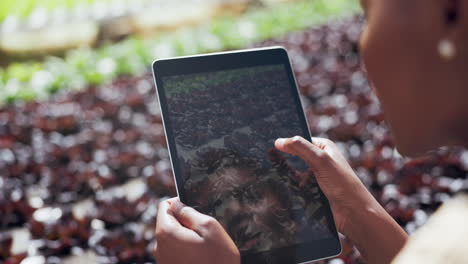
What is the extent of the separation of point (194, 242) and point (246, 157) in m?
0.41

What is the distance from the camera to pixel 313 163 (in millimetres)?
1538

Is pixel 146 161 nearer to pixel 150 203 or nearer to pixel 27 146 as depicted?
pixel 150 203

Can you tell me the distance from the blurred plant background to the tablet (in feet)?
1.81

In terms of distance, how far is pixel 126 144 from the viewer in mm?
3629

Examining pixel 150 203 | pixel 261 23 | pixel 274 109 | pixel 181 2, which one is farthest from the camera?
pixel 181 2

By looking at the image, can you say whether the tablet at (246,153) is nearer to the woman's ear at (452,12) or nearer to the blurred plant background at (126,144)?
the blurred plant background at (126,144)

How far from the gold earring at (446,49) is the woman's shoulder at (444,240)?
0.25m

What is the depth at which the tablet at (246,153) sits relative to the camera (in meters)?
1.49

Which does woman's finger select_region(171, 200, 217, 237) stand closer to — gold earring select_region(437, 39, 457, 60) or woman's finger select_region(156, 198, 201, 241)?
woman's finger select_region(156, 198, 201, 241)

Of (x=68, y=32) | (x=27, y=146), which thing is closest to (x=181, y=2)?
(x=68, y=32)

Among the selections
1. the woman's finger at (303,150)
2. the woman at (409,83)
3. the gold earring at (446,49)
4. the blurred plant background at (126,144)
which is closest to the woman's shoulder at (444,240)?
the woman at (409,83)

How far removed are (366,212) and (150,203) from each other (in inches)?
55.1

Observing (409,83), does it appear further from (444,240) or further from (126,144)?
(126,144)

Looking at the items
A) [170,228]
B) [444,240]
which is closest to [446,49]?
[444,240]
